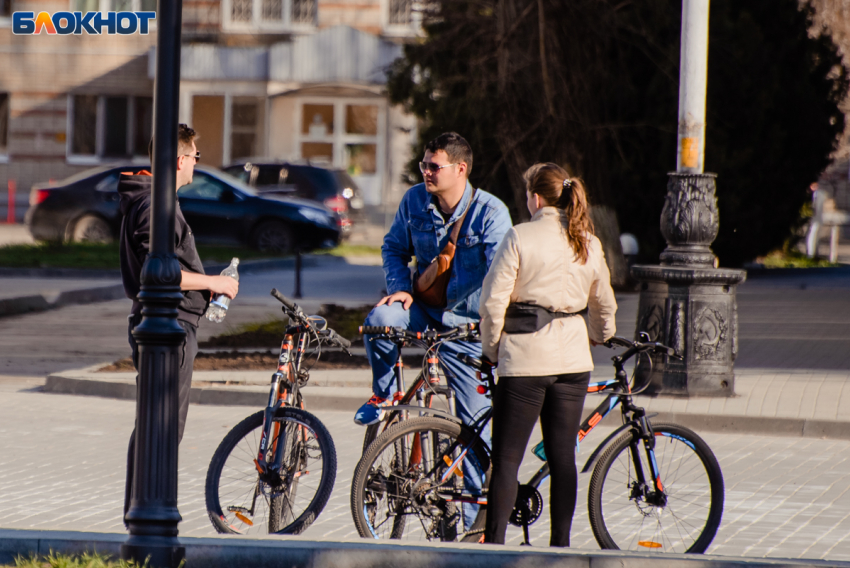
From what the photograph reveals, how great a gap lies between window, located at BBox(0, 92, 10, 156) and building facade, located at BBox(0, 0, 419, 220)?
0.13 feet

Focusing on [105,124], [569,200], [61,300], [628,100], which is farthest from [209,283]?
[105,124]

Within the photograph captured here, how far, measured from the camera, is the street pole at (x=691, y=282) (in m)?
9.47

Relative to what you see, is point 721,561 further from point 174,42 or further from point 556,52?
point 556,52

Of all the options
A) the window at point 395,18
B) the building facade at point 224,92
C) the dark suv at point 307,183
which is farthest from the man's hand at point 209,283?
the window at point 395,18

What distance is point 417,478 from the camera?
504 cm

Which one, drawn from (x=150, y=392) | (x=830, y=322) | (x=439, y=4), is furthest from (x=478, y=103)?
(x=150, y=392)

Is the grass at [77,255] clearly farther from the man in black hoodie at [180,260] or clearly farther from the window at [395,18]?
the window at [395,18]

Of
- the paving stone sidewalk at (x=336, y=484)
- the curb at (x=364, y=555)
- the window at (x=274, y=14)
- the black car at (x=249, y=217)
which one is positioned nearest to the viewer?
the curb at (x=364, y=555)

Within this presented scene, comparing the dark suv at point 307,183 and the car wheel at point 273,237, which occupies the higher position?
the dark suv at point 307,183

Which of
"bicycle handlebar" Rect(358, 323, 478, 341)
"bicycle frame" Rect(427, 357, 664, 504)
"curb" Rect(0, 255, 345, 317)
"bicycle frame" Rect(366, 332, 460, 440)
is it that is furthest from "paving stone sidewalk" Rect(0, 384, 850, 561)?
"curb" Rect(0, 255, 345, 317)

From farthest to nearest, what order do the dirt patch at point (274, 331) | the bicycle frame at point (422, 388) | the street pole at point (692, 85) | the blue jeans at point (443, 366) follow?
the dirt patch at point (274, 331) < the street pole at point (692, 85) < the blue jeans at point (443, 366) < the bicycle frame at point (422, 388)

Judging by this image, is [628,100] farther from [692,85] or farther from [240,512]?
[240,512]

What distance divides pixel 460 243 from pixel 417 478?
1054mm

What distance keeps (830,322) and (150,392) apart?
11.5 meters
